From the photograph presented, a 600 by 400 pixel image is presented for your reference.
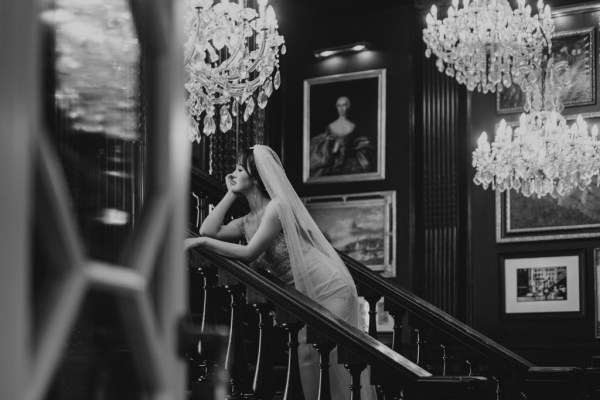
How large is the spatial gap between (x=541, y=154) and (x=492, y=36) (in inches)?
50.0

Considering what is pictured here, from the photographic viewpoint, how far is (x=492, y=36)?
857cm

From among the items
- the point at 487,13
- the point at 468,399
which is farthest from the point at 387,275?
the point at 468,399

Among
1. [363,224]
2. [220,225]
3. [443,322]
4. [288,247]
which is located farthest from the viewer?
[363,224]

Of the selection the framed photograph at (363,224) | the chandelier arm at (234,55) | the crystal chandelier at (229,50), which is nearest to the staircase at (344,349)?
the crystal chandelier at (229,50)

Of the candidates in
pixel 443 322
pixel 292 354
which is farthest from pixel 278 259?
pixel 292 354

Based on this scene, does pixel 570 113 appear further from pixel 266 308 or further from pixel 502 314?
pixel 266 308

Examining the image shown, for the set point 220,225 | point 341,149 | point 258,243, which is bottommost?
point 258,243

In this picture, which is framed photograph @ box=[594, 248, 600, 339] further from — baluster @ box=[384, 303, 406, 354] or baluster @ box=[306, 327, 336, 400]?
baluster @ box=[306, 327, 336, 400]

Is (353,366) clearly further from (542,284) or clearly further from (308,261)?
(542,284)

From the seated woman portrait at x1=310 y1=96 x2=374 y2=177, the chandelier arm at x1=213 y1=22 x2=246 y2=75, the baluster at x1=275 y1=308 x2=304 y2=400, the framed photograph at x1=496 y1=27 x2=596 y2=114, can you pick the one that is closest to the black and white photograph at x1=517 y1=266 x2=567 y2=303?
the framed photograph at x1=496 y1=27 x2=596 y2=114

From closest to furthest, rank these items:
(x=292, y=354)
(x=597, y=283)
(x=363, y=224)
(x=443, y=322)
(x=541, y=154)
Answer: (x=292, y=354) < (x=443, y=322) < (x=541, y=154) < (x=597, y=283) < (x=363, y=224)

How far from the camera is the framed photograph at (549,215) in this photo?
996 cm

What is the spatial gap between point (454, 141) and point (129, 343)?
32.2ft

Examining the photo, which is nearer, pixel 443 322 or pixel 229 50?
pixel 443 322
